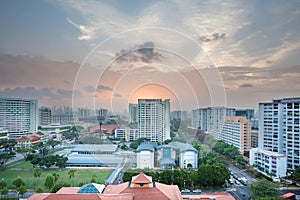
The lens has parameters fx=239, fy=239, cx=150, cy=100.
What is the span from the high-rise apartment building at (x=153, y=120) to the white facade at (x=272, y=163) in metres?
3.19

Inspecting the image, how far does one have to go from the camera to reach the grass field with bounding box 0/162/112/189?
19.2 ft

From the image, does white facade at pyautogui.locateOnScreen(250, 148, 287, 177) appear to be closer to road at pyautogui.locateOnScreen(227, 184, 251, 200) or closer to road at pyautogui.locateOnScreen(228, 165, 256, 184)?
road at pyautogui.locateOnScreen(228, 165, 256, 184)

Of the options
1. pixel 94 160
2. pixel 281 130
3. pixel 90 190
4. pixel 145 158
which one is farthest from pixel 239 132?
pixel 90 190

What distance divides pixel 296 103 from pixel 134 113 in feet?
17.5

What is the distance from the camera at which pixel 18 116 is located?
47.5ft

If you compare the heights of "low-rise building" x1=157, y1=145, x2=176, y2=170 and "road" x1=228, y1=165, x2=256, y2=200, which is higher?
"low-rise building" x1=157, y1=145, x2=176, y2=170

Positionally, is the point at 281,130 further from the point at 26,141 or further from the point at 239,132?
the point at 26,141

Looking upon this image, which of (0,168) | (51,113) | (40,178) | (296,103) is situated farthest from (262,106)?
(51,113)

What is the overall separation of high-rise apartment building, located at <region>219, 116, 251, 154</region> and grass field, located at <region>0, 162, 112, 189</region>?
6.01m

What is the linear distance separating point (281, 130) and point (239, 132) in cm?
275

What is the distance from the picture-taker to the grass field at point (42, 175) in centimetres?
585

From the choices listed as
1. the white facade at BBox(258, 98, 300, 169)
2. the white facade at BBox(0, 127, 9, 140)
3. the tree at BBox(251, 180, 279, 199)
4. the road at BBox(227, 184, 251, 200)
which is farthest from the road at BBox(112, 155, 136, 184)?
the white facade at BBox(0, 127, 9, 140)

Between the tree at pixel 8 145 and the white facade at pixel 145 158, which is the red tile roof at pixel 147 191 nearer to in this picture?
the white facade at pixel 145 158

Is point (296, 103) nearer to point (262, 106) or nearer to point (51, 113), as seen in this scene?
point (262, 106)
